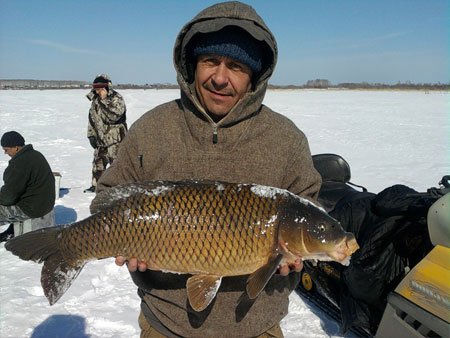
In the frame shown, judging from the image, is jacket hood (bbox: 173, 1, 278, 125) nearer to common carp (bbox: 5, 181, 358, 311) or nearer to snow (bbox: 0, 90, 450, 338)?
common carp (bbox: 5, 181, 358, 311)

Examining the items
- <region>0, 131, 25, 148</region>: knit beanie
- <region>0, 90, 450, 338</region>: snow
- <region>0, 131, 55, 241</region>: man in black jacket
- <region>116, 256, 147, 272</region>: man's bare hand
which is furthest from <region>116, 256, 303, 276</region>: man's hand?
<region>0, 131, 25, 148</region>: knit beanie

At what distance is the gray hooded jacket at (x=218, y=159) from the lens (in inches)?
72.0

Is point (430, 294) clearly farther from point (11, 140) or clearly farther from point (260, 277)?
point (11, 140)

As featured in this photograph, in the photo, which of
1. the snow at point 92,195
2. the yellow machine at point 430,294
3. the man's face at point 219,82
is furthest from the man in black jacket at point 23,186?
the yellow machine at point 430,294

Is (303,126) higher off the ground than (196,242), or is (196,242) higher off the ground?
(196,242)

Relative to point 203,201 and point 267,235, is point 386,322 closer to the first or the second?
point 267,235

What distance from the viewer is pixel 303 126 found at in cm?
1603

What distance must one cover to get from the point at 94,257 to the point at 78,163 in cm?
875

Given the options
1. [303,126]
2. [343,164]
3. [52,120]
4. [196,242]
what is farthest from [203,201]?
[52,120]

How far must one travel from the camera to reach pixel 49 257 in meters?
1.93

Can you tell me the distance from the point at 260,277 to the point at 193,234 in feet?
1.27

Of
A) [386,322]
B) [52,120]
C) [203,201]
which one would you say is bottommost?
[52,120]

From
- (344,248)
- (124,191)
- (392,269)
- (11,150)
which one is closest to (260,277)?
(344,248)

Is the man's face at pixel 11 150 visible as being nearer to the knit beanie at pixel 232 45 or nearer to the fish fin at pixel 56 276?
the fish fin at pixel 56 276
